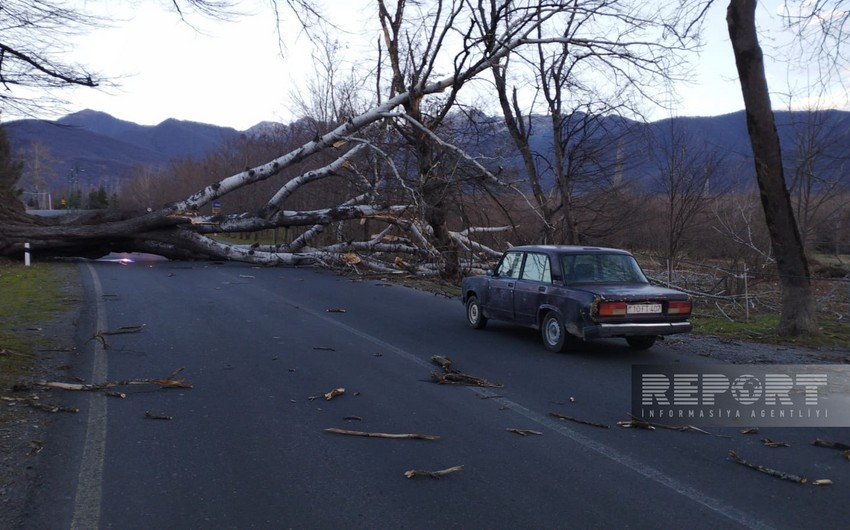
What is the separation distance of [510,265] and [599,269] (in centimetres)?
172

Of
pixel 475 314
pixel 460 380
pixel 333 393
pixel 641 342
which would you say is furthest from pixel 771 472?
pixel 475 314

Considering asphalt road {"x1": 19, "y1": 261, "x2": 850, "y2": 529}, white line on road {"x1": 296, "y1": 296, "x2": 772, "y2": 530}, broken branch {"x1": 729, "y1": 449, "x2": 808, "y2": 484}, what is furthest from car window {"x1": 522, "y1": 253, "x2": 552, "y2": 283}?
broken branch {"x1": 729, "y1": 449, "x2": 808, "y2": 484}

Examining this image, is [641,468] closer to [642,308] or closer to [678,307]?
[642,308]

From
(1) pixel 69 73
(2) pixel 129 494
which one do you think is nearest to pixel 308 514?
(2) pixel 129 494

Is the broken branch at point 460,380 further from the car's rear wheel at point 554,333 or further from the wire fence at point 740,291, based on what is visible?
the wire fence at point 740,291

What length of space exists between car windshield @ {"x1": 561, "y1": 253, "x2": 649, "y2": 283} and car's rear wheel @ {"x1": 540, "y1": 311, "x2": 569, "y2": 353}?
1.97 feet

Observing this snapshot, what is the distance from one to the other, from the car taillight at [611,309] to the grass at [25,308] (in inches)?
275

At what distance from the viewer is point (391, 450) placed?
5.98 metres

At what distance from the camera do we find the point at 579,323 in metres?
9.73

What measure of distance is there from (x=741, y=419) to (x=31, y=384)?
7.34 metres

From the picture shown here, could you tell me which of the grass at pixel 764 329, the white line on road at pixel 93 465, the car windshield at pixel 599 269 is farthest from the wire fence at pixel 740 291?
the white line on road at pixel 93 465

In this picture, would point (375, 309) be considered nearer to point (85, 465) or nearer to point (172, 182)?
point (85, 465)

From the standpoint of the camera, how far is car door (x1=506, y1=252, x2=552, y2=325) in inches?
426

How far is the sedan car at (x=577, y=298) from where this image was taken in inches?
379
